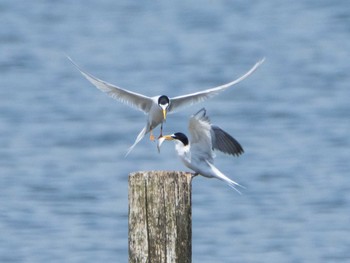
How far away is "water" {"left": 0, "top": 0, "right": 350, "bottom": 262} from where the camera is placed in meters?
13.2

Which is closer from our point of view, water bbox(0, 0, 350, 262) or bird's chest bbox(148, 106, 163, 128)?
bird's chest bbox(148, 106, 163, 128)

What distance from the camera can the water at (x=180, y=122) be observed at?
1322 cm

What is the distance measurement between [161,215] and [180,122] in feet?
34.1

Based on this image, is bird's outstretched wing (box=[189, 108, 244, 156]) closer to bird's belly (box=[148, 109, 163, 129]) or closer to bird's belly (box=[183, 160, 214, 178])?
bird's belly (box=[183, 160, 214, 178])

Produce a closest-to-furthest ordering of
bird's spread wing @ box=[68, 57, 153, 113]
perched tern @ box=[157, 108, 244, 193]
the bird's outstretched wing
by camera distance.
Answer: the bird's outstretched wing < perched tern @ box=[157, 108, 244, 193] < bird's spread wing @ box=[68, 57, 153, 113]

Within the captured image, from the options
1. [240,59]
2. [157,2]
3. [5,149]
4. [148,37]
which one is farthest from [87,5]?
[5,149]

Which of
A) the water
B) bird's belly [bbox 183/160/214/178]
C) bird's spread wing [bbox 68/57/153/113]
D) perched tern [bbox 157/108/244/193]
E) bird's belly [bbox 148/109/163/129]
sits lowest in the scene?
bird's belly [bbox 183/160/214/178]

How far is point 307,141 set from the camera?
16484 mm

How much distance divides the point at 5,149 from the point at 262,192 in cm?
378

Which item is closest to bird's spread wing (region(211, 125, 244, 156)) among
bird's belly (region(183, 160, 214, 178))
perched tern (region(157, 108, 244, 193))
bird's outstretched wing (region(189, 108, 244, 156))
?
bird's outstretched wing (region(189, 108, 244, 156))

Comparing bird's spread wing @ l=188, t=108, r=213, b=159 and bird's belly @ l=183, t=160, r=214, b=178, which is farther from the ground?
bird's spread wing @ l=188, t=108, r=213, b=159

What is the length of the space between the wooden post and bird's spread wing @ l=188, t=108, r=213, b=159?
5.28 ft

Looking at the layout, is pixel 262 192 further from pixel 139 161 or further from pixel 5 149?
pixel 5 149

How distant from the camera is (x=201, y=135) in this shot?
8.28 m
